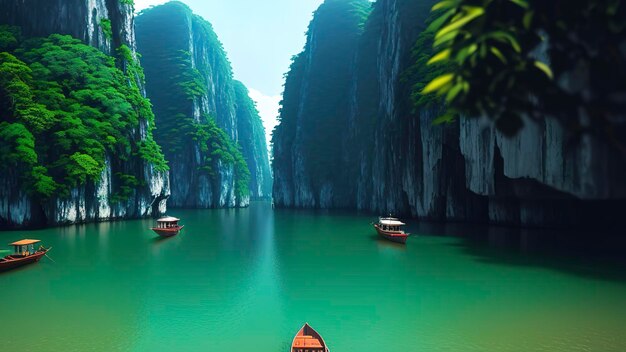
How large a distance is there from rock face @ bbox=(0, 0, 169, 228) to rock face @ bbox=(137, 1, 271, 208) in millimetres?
30421

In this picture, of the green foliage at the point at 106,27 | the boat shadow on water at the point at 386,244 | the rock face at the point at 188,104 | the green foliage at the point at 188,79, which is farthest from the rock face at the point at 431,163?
the green foliage at the point at 106,27

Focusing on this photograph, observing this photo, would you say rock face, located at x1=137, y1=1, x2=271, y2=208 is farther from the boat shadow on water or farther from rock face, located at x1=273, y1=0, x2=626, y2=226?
the boat shadow on water

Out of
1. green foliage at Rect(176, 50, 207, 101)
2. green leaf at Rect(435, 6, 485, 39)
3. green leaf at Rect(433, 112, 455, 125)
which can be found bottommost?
green leaf at Rect(433, 112, 455, 125)

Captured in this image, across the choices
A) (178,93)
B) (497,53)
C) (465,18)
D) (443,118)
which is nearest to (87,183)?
(443,118)

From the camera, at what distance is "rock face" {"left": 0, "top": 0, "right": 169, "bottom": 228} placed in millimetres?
39062

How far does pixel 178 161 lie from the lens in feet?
311

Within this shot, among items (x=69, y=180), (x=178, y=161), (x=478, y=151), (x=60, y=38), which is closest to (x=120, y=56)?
(x=60, y=38)

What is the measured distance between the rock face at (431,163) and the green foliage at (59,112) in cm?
4036

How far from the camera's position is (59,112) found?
1671 inches

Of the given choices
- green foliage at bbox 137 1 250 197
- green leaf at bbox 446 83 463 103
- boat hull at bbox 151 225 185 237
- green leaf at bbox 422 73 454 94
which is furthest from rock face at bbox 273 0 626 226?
boat hull at bbox 151 225 185 237

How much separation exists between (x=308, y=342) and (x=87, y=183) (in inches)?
1754

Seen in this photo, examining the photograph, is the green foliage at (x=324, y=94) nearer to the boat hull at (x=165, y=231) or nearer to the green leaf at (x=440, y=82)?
the boat hull at (x=165, y=231)

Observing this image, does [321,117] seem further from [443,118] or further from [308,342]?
[443,118]

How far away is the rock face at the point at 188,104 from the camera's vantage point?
3755 inches
